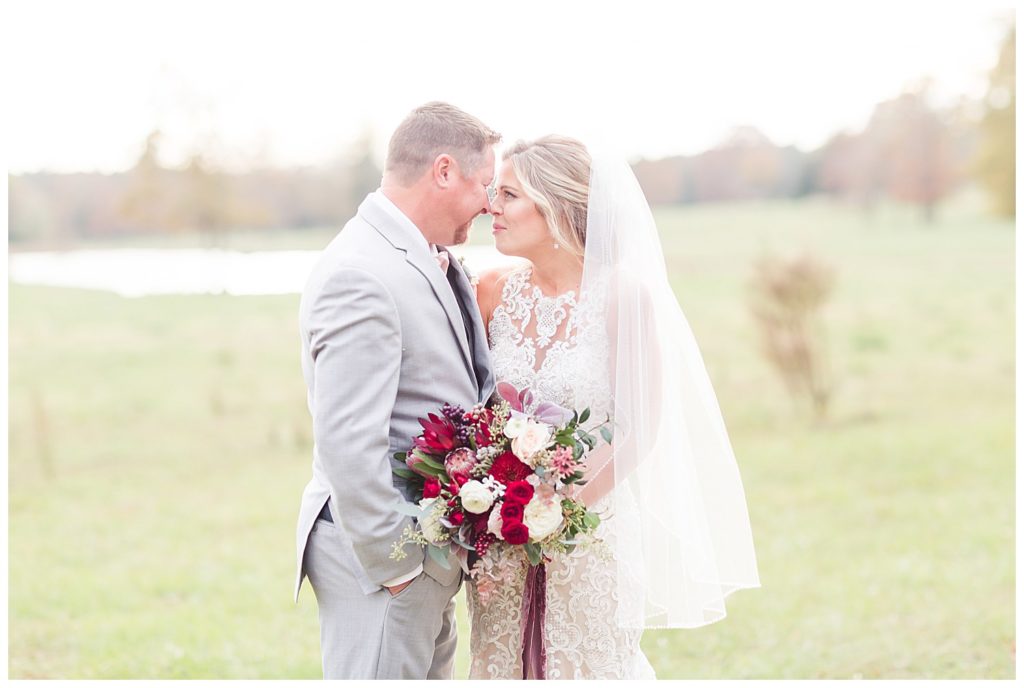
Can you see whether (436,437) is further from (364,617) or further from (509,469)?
(364,617)

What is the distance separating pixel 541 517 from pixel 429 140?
4.49 feet

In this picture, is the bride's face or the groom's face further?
the bride's face

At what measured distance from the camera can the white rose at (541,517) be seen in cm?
324

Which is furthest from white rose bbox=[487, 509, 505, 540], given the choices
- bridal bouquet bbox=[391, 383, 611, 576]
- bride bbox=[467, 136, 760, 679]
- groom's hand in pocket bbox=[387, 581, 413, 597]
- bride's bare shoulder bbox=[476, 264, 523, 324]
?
bride's bare shoulder bbox=[476, 264, 523, 324]

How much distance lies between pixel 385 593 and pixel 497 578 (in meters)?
0.60

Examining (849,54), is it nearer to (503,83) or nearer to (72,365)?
(503,83)

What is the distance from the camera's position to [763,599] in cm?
744

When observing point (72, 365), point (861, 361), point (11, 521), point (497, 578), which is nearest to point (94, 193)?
point (72, 365)

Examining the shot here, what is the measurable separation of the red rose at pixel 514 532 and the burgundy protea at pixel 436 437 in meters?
0.32

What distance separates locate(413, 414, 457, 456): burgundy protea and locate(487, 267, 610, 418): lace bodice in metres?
0.75

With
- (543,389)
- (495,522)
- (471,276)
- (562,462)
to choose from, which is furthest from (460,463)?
(471,276)

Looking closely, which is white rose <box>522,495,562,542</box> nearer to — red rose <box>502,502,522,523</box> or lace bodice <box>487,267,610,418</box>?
red rose <box>502,502,522,523</box>

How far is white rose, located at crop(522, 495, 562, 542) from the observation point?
3.24m

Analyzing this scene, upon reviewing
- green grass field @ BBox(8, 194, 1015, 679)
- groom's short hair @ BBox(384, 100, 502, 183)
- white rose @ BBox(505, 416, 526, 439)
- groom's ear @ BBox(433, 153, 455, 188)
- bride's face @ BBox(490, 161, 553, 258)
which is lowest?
green grass field @ BBox(8, 194, 1015, 679)
